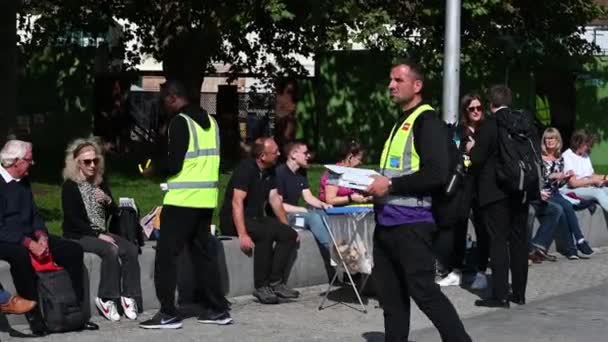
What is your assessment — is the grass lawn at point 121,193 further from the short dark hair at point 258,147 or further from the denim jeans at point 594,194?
the denim jeans at point 594,194

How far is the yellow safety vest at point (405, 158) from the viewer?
7.65 metres

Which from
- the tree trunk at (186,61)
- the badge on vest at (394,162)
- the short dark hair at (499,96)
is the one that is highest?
the tree trunk at (186,61)

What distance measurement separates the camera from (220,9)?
2042 centimetres

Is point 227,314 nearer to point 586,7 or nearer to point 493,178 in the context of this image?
point 493,178

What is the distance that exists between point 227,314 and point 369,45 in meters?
12.2

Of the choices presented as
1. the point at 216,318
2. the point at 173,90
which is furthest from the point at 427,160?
the point at 216,318

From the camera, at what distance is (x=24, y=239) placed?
30.5 feet

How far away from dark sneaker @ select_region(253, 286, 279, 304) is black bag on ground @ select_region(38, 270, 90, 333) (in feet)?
6.22

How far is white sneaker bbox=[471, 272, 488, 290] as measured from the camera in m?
11.9

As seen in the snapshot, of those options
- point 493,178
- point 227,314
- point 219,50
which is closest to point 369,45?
point 219,50

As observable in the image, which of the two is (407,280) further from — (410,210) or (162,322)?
(162,322)

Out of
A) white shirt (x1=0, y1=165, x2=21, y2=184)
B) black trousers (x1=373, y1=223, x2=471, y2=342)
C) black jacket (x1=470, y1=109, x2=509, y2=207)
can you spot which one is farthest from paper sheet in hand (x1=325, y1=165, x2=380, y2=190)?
black jacket (x1=470, y1=109, x2=509, y2=207)

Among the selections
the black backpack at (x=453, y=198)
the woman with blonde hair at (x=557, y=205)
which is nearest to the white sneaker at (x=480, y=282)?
the black backpack at (x=453, y=198)

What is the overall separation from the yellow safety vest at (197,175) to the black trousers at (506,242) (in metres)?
2.53
